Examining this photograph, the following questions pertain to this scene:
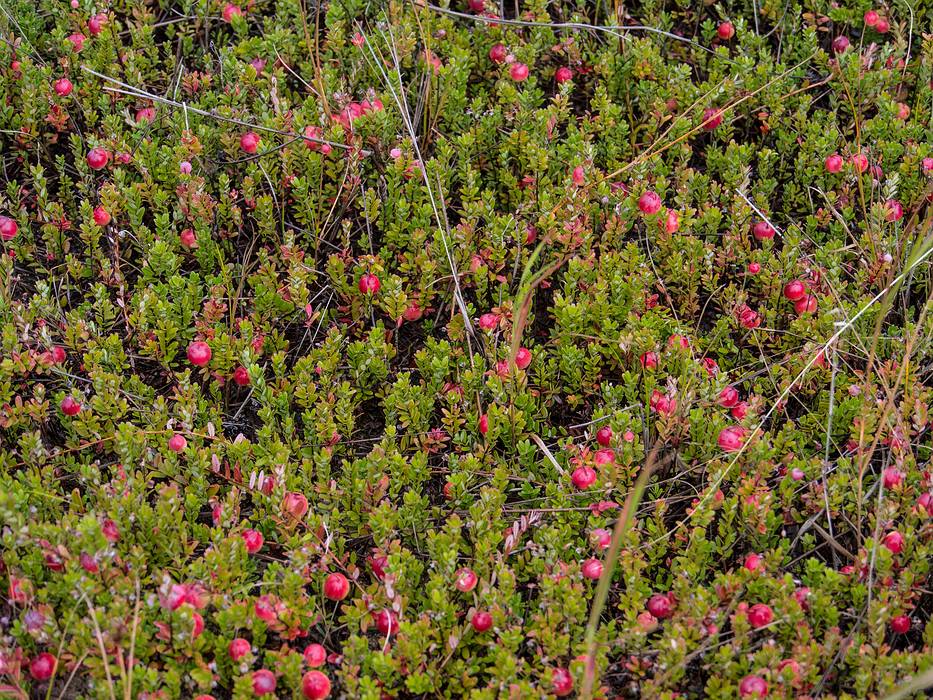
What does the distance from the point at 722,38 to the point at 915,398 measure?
2.49 meters

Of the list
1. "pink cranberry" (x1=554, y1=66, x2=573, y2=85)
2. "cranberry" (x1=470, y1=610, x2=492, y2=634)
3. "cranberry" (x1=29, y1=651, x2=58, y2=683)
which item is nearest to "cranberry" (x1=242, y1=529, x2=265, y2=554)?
"cranberry" (x1=29, y1=651, x2=58, y2=683)

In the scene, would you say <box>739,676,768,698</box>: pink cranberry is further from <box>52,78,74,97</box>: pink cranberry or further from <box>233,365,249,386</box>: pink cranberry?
<box>52,78,74,97</box>: pink cranberry

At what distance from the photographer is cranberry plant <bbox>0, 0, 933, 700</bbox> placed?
320cm

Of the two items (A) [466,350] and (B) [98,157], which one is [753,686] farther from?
(B) [98,157]

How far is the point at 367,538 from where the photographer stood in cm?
370

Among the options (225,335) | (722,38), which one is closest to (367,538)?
(225,335)

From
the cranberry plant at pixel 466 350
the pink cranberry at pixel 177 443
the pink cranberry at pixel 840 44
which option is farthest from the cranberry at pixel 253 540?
the pink cranberry at pixel 840 44

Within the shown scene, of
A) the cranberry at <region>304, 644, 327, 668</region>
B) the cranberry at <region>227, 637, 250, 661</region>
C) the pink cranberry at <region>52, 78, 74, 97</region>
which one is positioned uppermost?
the pink cranberry at <region>52, 78, 74, 97</region>

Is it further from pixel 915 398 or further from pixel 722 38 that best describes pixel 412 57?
pixel 915 398

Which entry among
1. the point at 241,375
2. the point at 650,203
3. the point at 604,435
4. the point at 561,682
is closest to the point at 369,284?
the point at 241,375

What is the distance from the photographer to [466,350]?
4105 millimetres

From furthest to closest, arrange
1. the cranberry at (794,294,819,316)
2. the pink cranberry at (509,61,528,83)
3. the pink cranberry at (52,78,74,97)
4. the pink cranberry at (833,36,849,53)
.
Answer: the pink cranberry at (833,36,849,53) → the pink cranberry at (509,61,528,83) → the pink cranberry at (52,78,74,97) → the cranberry at (794,294,819,316)

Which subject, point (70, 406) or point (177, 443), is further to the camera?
point (70, 406)

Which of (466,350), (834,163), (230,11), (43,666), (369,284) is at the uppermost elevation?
(230,11)
